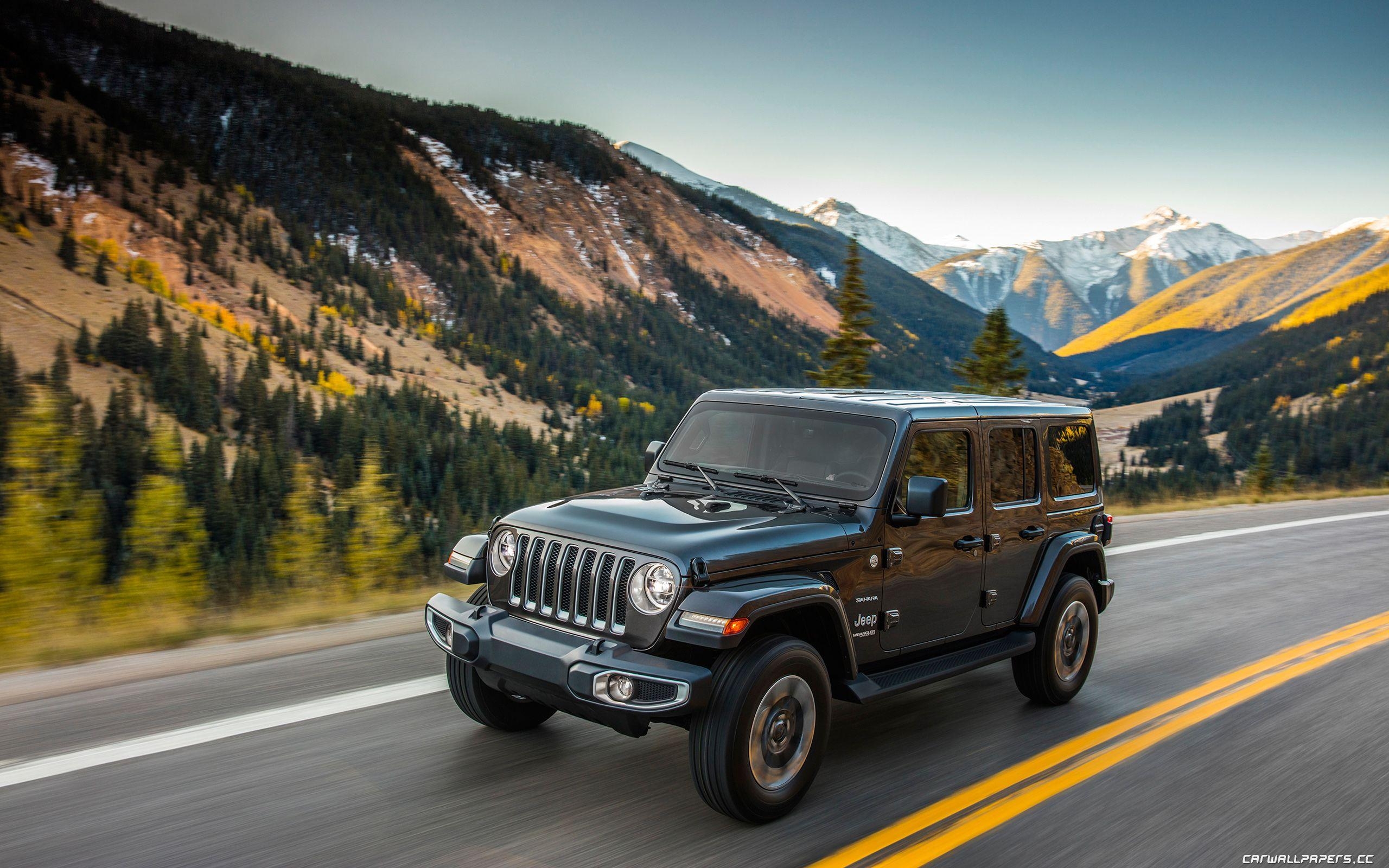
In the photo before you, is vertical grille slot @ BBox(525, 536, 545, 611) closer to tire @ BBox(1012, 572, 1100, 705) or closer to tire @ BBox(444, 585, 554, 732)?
tire @ BBox(444, 585, 554, 732)

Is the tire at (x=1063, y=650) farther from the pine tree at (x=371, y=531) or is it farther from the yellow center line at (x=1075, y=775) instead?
the pine tree at (x=371, y=531)

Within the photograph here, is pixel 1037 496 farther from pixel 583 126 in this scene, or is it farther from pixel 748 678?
pixel 583 126

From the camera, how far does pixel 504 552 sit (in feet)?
14.2

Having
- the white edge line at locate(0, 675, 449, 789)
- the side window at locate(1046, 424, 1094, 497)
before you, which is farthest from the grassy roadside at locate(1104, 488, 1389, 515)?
the white edge line at locate(0, 675, 449, 789)

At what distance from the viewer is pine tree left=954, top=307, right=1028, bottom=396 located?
4266 centimetres

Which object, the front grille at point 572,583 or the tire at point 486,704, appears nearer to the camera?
the front grille at point 572,583

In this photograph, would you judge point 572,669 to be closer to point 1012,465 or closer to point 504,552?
point 504,552

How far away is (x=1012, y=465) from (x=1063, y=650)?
1.22 metres

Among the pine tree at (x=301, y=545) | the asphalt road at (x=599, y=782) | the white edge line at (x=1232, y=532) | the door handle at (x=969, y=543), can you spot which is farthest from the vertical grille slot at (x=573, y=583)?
the white edge line at (x=1232, y=532)

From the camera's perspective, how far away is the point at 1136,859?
375 cm

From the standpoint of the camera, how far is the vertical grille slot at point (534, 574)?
13.5ft

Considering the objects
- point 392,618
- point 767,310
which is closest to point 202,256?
point 767,310

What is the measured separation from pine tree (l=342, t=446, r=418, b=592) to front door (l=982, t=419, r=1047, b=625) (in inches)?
207

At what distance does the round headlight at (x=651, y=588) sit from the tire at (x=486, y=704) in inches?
41.5
